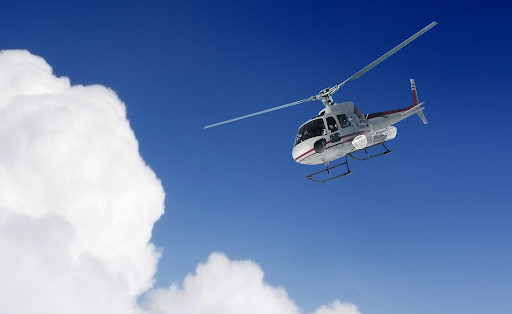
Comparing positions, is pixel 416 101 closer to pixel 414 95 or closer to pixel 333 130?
pixel 414 95

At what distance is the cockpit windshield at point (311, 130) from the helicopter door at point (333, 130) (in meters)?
0.76

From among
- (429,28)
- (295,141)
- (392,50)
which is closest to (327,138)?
(295,141)

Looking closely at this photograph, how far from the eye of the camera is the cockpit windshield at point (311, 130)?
46.2 metres

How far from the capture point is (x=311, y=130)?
152ft

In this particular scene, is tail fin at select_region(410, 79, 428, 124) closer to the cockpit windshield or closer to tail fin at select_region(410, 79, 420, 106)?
tail fin at select_region(410, 79, 420, 106)

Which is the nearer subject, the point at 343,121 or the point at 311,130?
the point at 311,130

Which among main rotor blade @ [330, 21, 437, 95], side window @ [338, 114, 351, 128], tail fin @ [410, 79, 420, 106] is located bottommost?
side window @ [338, 114, 351, 128]

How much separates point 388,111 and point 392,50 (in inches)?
470

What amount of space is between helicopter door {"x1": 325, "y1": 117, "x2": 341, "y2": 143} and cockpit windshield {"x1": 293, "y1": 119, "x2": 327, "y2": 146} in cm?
Result: 76

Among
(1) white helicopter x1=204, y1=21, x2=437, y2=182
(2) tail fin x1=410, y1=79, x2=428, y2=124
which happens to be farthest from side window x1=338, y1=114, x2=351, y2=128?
(2) tail fin x1=410, y1=79, x2=428, y2=124

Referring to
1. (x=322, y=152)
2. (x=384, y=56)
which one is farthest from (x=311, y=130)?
(x=384, y=56)

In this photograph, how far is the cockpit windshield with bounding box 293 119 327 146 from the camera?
46.2 m

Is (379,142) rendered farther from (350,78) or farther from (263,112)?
(263,112)

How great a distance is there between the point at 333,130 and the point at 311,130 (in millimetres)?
2658
